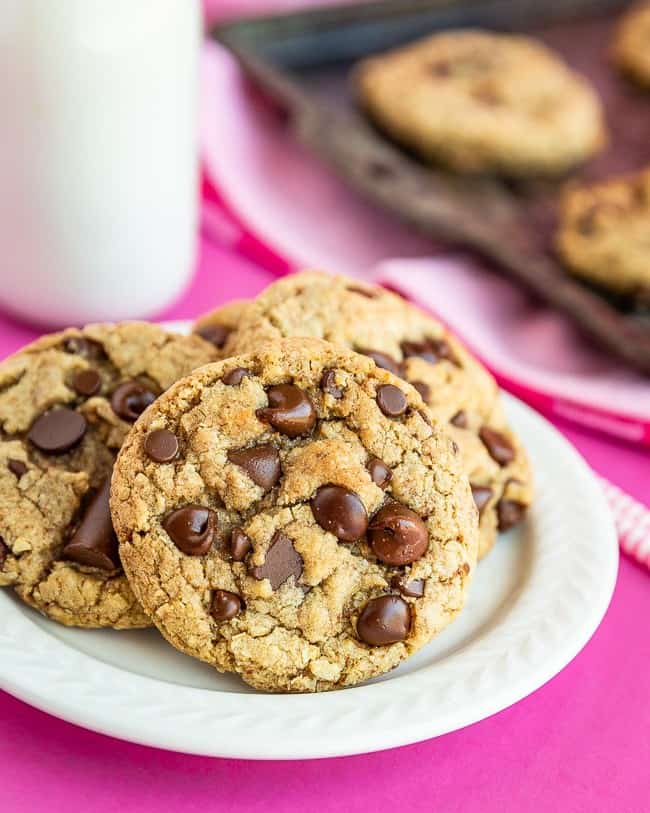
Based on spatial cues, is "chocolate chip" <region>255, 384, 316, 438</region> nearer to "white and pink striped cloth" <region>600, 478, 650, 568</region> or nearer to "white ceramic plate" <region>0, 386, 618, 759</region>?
"white ceramic plate" <region>0, 386, 618, 759</region>

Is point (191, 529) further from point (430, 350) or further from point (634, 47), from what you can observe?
point (634, 47)

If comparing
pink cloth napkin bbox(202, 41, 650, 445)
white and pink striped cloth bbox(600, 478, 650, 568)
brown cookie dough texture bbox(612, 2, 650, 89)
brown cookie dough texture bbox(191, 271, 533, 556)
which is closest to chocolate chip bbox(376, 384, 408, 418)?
brown cookie dough texture bbox(191, 271, 533, 556)

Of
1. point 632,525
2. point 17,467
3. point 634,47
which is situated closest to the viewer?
point 17,467

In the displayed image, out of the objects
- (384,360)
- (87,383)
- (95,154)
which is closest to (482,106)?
(95,154)

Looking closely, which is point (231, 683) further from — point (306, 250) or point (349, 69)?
point (349, 69)

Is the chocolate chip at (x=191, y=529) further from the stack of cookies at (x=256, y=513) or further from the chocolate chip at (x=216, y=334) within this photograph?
the chocolate chip at (x=216, y=334)

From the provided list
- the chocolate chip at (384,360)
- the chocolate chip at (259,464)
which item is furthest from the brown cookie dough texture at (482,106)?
the chocolate chip at (259,464)
